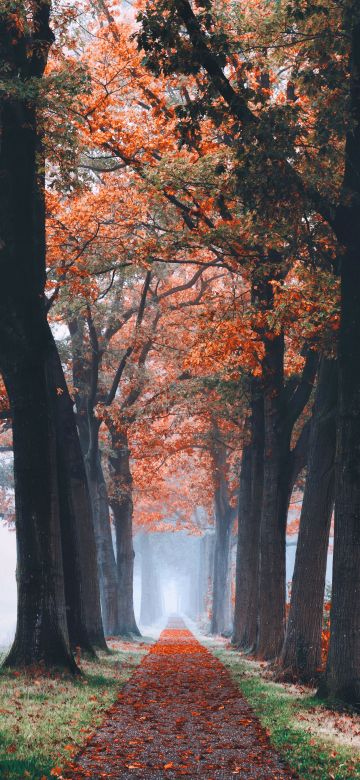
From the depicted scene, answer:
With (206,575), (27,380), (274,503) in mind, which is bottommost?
(206,575)

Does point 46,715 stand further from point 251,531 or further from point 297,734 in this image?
point 251,531

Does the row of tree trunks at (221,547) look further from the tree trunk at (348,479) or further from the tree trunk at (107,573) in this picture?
the tree trunk at (348,479)

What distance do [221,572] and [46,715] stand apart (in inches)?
1198

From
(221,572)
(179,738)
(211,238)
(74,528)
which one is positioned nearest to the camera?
(179,738)

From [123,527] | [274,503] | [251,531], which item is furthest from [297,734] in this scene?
[123,527]

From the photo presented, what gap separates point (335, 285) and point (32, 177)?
5116mm

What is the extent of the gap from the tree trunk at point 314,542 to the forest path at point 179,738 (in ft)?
4.46

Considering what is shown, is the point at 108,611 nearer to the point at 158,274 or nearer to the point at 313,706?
the point at 158,274

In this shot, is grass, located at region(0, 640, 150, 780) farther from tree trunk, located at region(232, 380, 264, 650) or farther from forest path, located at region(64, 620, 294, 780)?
tree trunk, located at region(232, 380, 264, 650)

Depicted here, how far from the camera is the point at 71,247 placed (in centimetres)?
1936

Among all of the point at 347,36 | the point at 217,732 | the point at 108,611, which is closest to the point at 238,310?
the point at 347,36

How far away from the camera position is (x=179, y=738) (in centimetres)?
873

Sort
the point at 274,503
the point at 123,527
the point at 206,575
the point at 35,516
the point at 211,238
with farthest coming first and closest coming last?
the point at 206,575 → the point at 123,527 → the point at 274,503 → the point at 211,238 → the point at 35,516

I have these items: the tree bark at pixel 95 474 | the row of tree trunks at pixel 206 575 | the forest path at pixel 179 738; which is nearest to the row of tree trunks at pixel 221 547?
the tree bark at pixel 95 474
